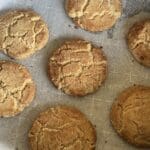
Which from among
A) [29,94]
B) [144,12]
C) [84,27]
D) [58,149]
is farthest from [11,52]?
[144,12]

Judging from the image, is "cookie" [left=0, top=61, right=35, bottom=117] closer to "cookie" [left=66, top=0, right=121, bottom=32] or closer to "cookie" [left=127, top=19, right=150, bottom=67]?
"cookie" [left=66, top=0, right=121, bottom=32]

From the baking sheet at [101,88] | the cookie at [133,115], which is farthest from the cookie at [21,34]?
the cookie at [133,115]

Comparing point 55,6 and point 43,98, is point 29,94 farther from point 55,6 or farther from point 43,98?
point 55,6

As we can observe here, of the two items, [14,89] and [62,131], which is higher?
[14,89]

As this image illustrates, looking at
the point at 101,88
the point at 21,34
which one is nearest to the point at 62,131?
the point at 101,88

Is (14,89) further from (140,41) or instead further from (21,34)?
(140,41)

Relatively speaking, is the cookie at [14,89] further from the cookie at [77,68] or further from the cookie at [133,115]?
the cookie at [133,115]

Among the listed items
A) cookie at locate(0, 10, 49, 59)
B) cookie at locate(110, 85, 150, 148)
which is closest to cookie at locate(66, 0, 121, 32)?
cookie at locate(0, 10, 49, 59)
